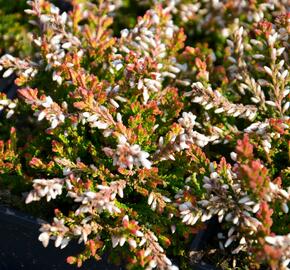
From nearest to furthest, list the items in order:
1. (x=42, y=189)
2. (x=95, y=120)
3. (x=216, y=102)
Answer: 1. (x=42, y=189)
2. (x=95, y=120)
3. (x=216, y=102)

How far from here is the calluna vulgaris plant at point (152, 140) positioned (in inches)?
67.7

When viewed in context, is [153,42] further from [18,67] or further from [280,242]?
[280,242]

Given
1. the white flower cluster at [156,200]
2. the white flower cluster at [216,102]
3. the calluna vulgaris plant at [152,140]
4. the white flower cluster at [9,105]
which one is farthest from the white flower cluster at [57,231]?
the white flower cluster at [216,102]

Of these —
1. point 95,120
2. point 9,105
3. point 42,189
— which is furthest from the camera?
point 9,105

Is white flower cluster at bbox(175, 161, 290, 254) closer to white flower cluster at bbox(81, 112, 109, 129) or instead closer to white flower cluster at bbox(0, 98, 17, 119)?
white flower cluster at bbox(81, 112, 109, 129)

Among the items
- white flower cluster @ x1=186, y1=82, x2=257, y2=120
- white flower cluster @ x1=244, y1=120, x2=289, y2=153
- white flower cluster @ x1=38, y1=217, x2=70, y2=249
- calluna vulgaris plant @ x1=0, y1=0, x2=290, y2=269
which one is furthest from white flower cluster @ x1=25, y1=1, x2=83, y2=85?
white flower cluster @ x1=244, y1=120, x2=289, y2=153

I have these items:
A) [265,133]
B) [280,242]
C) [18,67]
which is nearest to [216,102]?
[265,133]

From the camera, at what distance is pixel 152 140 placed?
2.02m

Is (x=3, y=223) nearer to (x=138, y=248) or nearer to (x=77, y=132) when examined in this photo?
(x=77, y=132)

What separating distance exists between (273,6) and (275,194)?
3.60 ft

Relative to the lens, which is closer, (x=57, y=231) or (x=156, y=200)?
(x=57, y=231)

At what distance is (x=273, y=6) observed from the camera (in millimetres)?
2471

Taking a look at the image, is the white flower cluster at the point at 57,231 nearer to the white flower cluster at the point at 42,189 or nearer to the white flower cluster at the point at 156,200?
the white flower cluster at the point at 42,189

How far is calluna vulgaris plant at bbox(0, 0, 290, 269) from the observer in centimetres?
172
